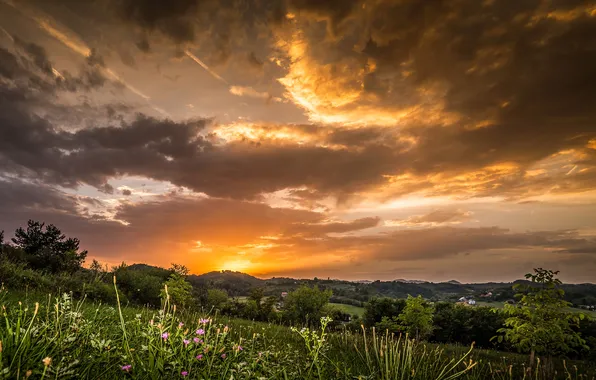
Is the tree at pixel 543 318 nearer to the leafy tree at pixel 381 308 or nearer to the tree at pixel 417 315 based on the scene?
the tree at pixel 417 315

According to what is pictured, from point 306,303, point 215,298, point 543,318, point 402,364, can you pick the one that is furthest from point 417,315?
point 215,298

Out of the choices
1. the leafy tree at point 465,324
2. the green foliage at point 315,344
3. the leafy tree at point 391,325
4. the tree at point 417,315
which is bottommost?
the leafy tree at point 465,324

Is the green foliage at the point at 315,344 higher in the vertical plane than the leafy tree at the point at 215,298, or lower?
higher

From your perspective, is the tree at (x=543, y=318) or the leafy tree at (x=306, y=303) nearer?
the tree at (x=543, y=318)

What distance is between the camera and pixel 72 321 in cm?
435

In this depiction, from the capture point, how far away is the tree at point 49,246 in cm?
3283

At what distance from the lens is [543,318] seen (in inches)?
478

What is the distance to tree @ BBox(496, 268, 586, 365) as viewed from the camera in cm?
1162

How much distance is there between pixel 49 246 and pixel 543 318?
47.2m

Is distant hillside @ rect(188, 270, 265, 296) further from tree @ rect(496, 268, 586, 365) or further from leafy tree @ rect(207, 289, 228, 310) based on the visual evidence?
tree @ rect(496, 268, 586, 365)

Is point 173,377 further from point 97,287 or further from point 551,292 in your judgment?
point 97,287

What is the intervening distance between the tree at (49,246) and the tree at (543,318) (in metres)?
38.2

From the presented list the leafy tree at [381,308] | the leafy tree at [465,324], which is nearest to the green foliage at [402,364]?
the leafy tree at [465,324]

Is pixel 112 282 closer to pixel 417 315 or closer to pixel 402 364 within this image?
pixel 417 315
